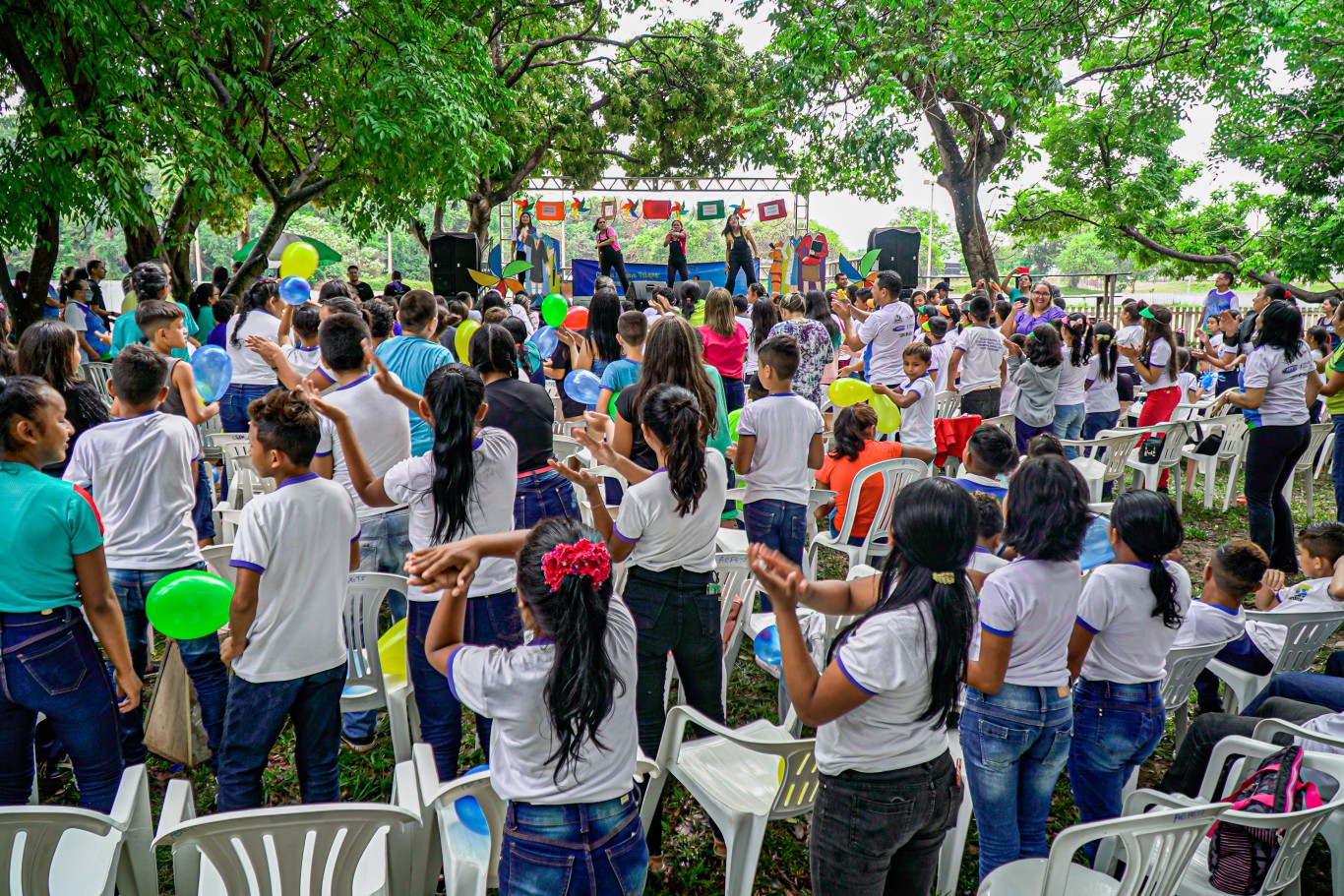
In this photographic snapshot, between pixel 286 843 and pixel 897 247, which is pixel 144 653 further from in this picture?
pixel 897 247

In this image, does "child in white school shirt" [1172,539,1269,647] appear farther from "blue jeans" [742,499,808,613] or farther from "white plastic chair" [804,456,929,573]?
"white plastic chair" [804,456,929,573]

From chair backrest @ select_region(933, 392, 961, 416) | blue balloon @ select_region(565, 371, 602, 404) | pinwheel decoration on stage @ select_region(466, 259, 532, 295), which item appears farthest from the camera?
pinwheel decoration on stage @ select_region(466, 259, 532, 295)

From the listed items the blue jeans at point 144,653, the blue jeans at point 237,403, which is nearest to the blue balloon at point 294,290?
the blue jeans at point 237,403

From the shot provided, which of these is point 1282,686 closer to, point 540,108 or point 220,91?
point 220,91

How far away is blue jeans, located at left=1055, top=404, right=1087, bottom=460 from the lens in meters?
6.21

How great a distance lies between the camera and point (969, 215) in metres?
14.6

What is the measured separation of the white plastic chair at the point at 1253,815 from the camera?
2.00 meters

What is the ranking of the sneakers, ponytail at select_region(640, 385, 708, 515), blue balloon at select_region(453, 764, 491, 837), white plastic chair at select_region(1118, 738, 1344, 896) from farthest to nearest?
the sneakers < ponytail at select_region(640, 385, 708, 515) < blue balloon at select_region(453, 764, 491, 837) < white plastic chair at select_region(1118, 738, 1344, 896)

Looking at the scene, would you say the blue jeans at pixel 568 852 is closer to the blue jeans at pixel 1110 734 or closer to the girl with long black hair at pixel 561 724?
the girl with long black hair at pixel 561 724

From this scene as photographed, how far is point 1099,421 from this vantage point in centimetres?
666

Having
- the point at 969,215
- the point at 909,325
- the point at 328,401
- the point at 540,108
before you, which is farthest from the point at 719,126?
the point at 328,401

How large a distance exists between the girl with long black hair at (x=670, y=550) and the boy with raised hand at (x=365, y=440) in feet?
3.15

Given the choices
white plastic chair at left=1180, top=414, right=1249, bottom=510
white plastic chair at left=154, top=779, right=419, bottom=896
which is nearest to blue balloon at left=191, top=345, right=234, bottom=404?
white plastic chair at left=154, top=779, right=419, bottom=896

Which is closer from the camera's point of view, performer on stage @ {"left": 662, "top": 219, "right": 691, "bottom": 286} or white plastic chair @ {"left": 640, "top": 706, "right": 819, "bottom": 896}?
white plastic chair @ {"left": 640, "top": 706, "right": 819, "bottom": 896}
